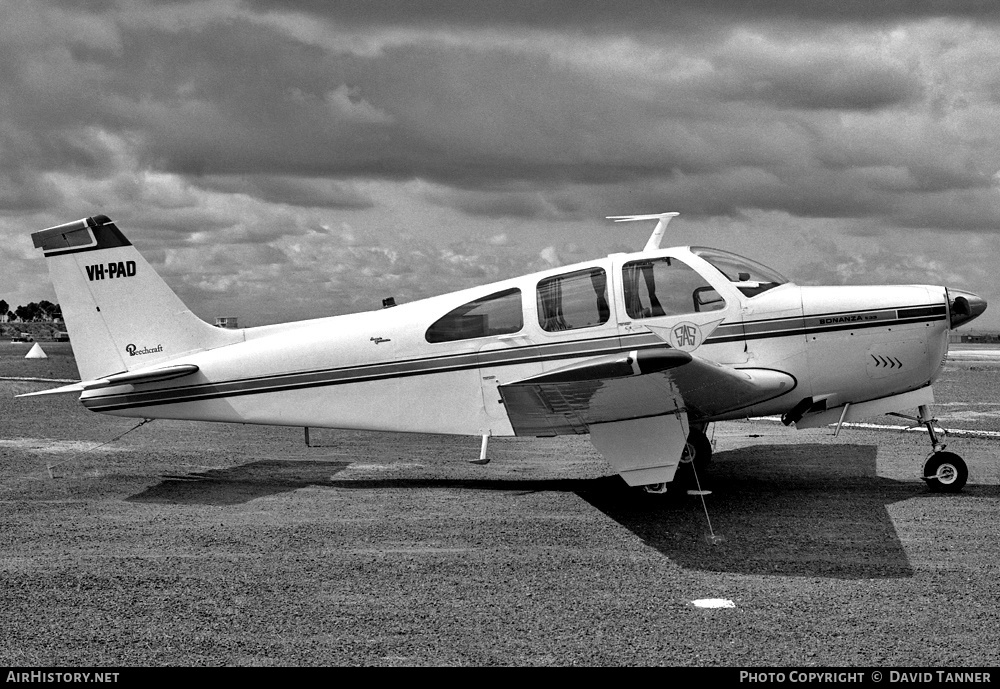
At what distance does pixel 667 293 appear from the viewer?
29.7 feet

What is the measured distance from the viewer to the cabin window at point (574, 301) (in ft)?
29.9

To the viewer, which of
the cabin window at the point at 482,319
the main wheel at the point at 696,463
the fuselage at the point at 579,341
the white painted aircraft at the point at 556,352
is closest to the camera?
the white painted aircraft at the point at 556,352

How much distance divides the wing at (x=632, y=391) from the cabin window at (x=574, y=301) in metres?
1.14

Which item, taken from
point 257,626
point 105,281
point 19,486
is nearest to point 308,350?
point 105,281

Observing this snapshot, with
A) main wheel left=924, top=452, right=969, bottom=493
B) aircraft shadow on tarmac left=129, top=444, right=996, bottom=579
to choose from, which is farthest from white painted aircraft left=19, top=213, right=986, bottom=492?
aircraft shadow on tarmac left=129, top=444, right=996, bottom=579

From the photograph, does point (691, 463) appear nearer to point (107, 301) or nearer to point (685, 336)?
point (685, 336)

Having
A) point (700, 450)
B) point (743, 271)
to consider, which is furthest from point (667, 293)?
point (700, 450)

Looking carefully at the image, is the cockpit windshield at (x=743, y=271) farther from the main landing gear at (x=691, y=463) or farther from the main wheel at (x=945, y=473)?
the main wheel at (x=945, y=473)

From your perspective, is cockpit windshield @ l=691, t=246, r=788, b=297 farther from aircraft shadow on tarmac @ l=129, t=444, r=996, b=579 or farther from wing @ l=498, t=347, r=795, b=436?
aircraft shadow on tarmac @ l=129, t=444, r=996, b=579

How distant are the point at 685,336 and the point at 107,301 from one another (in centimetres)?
681

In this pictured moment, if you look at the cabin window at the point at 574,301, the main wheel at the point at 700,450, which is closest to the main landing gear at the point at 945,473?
the main wheel at the point at 700,450

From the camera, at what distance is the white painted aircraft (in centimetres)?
862

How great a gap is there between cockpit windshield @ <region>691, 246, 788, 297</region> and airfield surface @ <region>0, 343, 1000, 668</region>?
2.23 m

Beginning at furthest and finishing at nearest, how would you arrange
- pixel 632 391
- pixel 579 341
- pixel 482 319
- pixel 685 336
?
pixel 482 319, pixel 579 341, pixel 685 336, pixel 632 391
